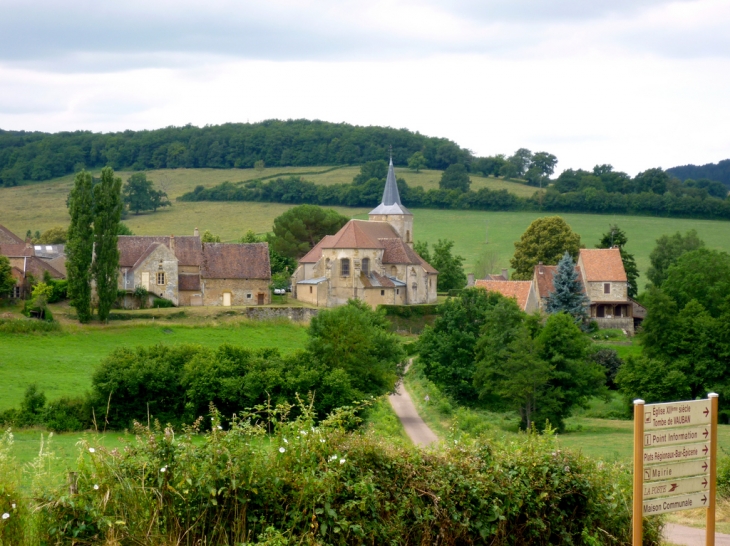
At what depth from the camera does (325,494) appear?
9.36 m

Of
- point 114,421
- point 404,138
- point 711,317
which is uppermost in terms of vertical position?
point 404,138

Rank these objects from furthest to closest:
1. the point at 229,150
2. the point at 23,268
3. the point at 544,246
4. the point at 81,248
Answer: the point at 229,150 < the point at 544,246 < the point at 23,268 < the point at 81,248

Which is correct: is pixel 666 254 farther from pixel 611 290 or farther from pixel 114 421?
pixel 114 421

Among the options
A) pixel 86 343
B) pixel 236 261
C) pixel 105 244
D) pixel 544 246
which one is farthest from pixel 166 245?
pixel 544 246

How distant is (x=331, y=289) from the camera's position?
6044 cm

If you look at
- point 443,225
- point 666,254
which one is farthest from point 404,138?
point 666,254

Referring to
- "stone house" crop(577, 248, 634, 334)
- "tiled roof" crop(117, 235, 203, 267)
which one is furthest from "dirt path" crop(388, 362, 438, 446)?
"stone house" crop(577, 248, 634, 334)

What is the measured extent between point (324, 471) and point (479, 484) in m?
1.76

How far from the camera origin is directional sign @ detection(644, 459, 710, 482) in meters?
8.60

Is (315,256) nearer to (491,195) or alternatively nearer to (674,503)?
(491,195)

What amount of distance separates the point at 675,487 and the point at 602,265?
180ft

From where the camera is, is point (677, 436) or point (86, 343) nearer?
point (677, 436)

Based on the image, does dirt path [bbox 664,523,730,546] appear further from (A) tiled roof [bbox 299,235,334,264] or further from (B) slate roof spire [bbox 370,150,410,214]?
(B) slate roof spire [bbox 370,150,410,214]

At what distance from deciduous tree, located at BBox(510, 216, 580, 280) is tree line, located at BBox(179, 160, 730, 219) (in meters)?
35.8
